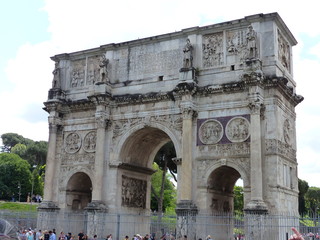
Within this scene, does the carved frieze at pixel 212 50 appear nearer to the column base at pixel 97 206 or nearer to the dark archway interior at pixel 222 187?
the dark archway interior at pixel 222 187

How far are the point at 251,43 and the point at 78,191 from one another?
12.4 m

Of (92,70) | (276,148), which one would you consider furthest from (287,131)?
(92,70)

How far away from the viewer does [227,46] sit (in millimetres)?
21141

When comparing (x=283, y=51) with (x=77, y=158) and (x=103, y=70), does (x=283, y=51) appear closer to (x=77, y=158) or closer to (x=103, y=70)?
(x=103, y=70)

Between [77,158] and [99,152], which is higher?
[99,152]

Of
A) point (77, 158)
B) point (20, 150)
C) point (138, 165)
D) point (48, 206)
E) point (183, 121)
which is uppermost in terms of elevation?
point (20, 150)

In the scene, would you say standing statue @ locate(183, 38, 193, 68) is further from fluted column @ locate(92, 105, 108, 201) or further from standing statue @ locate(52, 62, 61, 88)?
standing statue @ locate(52, 62, 61, 88)

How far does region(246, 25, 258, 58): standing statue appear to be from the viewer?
19781 millimetres

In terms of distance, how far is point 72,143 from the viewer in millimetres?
24406

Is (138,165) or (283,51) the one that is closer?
(283,51)

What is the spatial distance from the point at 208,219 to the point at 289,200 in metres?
3.93

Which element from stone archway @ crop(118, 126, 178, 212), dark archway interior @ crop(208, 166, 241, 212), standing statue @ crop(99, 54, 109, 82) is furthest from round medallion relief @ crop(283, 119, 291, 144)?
standing statue @ crop(99, 54, 109, 82)

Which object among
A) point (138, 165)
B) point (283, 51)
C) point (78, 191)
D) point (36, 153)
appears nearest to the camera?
point (283, 51)

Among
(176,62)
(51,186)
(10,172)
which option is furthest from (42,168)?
(176,62)
